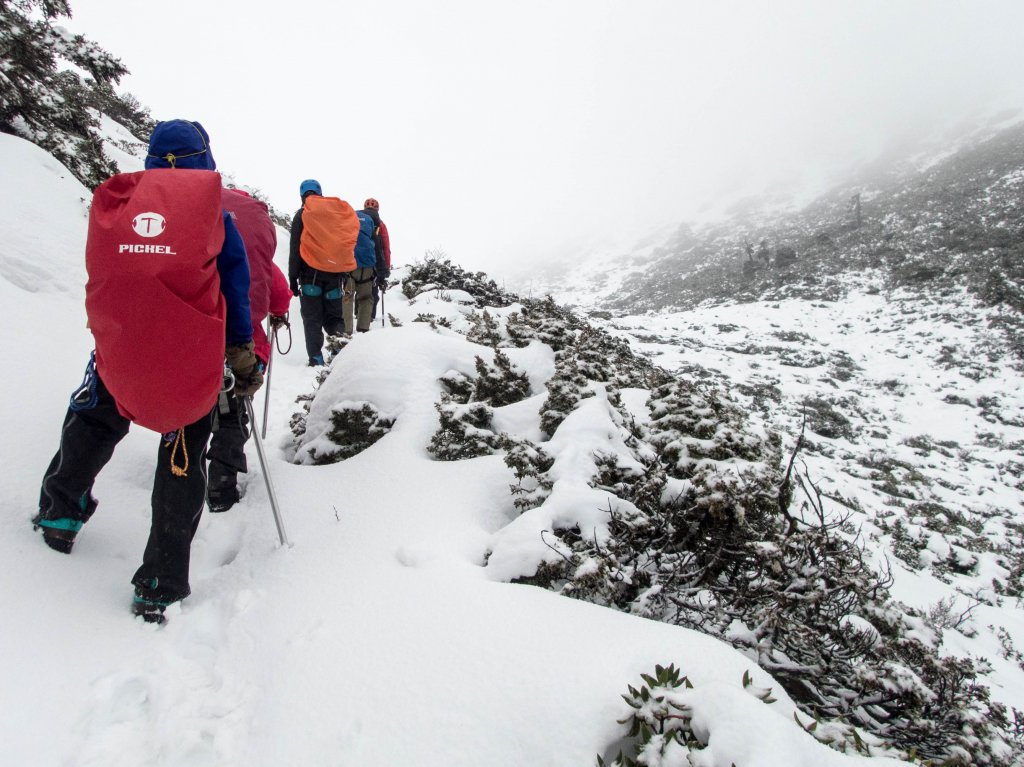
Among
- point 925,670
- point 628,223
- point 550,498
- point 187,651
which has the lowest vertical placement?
point 925,670

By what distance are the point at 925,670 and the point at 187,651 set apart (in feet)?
11.8

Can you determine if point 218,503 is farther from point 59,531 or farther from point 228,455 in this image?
point 59,531

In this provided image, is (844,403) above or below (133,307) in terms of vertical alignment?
below

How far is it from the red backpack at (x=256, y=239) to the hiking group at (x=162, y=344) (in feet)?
0.41

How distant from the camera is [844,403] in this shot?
12.0 metres

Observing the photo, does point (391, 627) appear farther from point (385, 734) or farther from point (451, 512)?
point (451, 512)

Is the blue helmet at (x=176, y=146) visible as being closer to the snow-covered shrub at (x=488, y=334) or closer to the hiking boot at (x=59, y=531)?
the hiking boot at (x=59, y=531)

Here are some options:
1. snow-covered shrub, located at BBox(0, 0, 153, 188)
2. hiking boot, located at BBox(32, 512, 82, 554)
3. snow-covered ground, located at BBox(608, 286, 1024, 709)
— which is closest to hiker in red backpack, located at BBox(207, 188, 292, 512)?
hiking boot, located at BBox(32, 512, 82, 554)

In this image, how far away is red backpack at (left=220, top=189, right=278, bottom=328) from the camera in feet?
10.2

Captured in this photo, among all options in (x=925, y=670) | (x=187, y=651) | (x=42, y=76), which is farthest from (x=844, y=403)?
(x=42, y=76)

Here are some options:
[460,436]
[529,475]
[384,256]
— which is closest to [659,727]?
[529,475]

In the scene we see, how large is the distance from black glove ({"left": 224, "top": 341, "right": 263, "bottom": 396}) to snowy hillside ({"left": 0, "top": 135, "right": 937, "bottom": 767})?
0.95 meters

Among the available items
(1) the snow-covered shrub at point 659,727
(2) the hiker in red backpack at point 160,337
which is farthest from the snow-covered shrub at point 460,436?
(1) the snow-covered shrub at point 659,727

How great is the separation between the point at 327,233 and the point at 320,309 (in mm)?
1031
